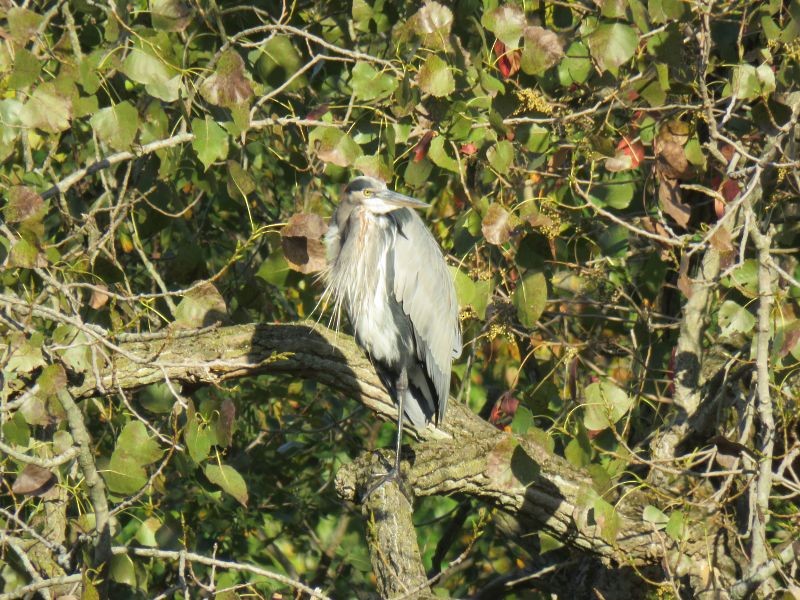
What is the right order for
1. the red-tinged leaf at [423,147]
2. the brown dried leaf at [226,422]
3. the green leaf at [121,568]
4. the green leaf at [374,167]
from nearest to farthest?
the brown dried leaf at [226,422] → the green leaf at [121,568] → the green leaf at [374,167] → the red-tinged leaf at [423,147]

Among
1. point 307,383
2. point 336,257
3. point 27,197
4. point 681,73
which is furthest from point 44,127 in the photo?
point 307,383

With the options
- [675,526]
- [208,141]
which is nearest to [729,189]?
[675,526]

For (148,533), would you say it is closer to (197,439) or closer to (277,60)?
(197,439)

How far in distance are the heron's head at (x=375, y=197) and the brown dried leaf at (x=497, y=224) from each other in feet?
2.38

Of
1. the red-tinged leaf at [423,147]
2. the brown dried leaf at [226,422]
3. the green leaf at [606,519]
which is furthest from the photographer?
the red-tinged leaf at [423,147]

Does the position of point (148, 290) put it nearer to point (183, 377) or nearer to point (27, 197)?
point (183, 377)

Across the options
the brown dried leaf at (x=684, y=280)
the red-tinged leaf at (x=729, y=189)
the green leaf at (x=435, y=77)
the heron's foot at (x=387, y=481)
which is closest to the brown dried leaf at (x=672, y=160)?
the red-tinged leaf at (x=729, y=189)

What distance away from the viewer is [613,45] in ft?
8.42

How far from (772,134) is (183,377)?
6.07 feet

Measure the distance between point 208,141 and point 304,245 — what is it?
0.39m

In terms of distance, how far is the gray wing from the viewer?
3.56 meters

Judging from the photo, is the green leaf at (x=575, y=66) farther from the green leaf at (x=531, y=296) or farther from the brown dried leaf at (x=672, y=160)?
the green leaf at (x=531, y=296)

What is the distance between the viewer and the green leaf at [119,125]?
2.55 m

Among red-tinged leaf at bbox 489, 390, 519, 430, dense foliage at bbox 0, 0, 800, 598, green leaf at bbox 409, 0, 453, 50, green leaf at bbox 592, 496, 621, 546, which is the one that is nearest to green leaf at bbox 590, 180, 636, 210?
dense foliage at bbox 0, 0, 800, 598
